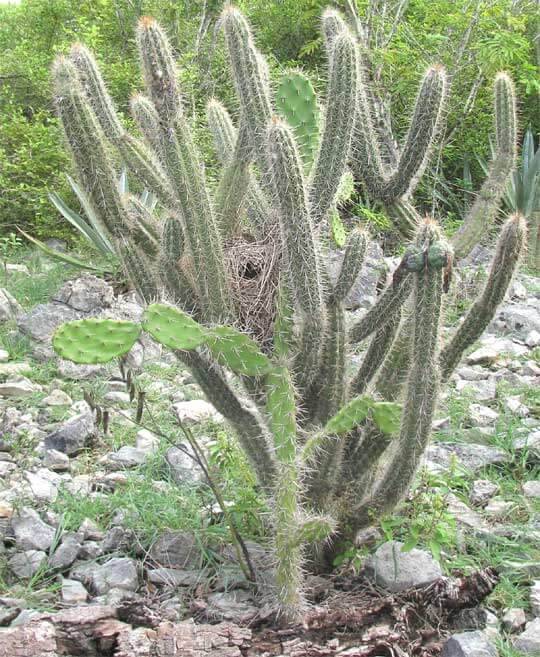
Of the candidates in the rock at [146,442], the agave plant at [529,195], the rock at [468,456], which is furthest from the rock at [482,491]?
the agave plant at [529,195]

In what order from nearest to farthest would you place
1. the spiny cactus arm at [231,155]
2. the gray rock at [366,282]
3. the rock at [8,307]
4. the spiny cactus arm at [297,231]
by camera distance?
the spiny cactus arm at [297,231], the spiny cactus arm at [231,155], the rock at [8,307], the gray rock at [366,282]

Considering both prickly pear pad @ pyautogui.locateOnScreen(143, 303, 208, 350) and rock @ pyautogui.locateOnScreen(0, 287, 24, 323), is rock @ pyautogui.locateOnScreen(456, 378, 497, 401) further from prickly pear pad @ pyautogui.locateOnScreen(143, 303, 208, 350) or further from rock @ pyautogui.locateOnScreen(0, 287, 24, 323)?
rock @ pyautogui.locateOnScreen(0, 287, 24, 323)

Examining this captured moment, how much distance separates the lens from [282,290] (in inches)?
93.8

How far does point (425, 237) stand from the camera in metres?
1.98

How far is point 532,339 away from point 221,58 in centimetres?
451

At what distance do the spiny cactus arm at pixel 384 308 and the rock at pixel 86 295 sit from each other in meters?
2.69

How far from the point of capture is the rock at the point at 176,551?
8.17ft

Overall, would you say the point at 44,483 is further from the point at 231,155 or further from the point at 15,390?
the point at 231,155

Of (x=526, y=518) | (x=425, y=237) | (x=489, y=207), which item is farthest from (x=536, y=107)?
(x=425, y=237)

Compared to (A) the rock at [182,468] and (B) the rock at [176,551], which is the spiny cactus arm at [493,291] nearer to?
(B) the rock at [176,551]

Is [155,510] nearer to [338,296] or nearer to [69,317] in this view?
[338,296]

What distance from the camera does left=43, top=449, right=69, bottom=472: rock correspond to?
3.11 meters

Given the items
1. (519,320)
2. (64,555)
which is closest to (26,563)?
(64,555)

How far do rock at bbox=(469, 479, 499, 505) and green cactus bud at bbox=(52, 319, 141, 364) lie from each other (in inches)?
60.8
